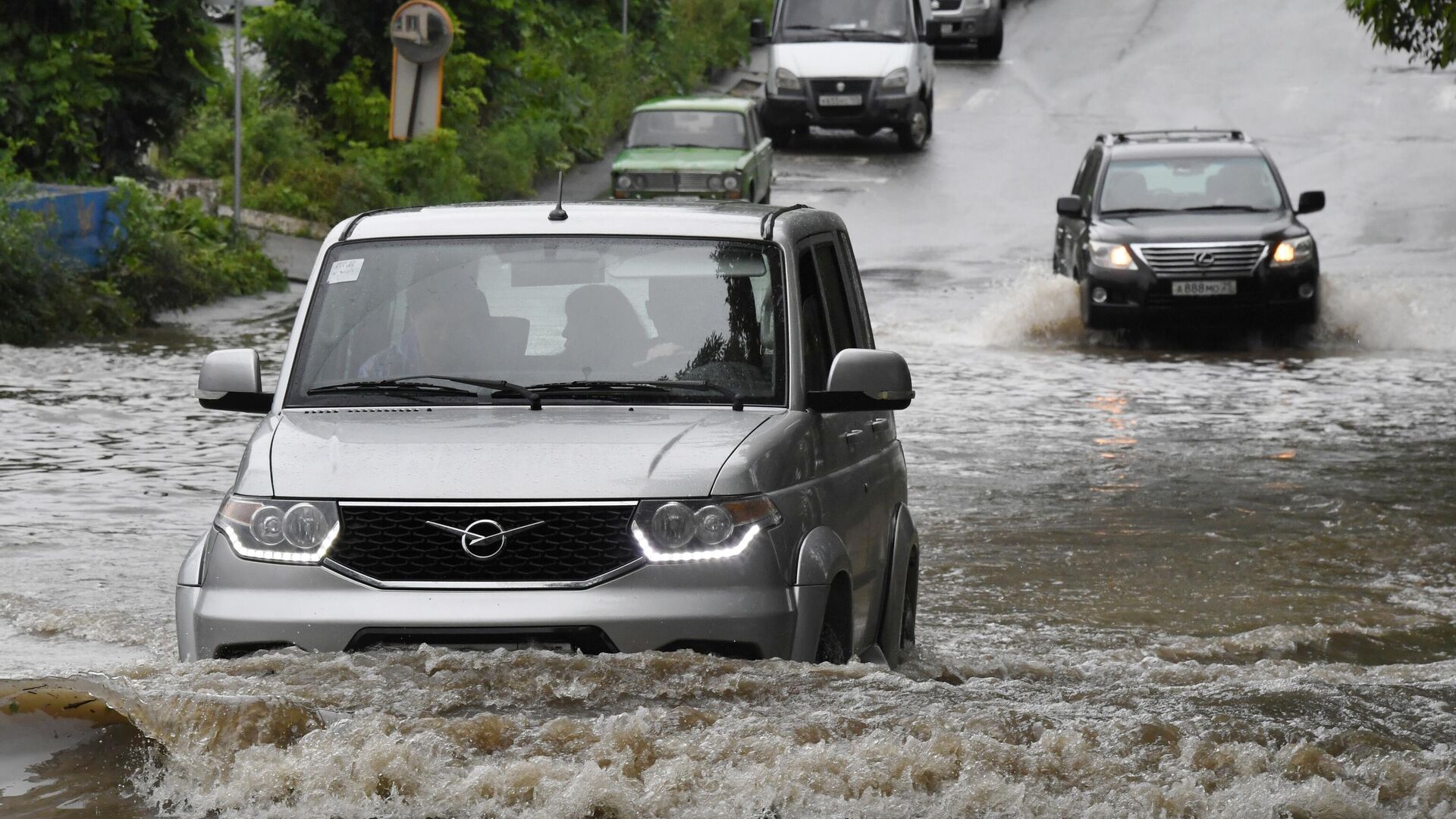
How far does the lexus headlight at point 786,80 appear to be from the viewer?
34500 millimetres

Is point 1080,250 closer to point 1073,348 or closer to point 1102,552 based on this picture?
point 1073,348

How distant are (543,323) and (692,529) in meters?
1.17

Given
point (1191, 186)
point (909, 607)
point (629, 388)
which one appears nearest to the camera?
point (629, 388)

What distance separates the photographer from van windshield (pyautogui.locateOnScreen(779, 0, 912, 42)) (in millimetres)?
35000

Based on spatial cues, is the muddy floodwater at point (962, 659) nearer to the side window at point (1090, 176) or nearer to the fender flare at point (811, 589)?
the fender flare at point (811, 589)

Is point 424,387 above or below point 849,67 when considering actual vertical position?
below

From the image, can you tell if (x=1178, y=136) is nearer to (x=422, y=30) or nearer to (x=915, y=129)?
(x=422, y=30)

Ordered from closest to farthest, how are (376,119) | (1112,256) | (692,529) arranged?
(692,529) < (1112,256) < (376,119)

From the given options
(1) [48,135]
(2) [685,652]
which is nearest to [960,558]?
(2) [685,652]

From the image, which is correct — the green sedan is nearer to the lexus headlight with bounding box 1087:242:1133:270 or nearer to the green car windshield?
the green car windshield

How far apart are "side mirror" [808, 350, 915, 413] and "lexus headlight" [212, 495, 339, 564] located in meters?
1.53

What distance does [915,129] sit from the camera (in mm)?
35500

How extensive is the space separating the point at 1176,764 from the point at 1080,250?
50.9 ft

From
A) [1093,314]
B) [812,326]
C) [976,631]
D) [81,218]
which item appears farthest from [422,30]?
[812,326]
